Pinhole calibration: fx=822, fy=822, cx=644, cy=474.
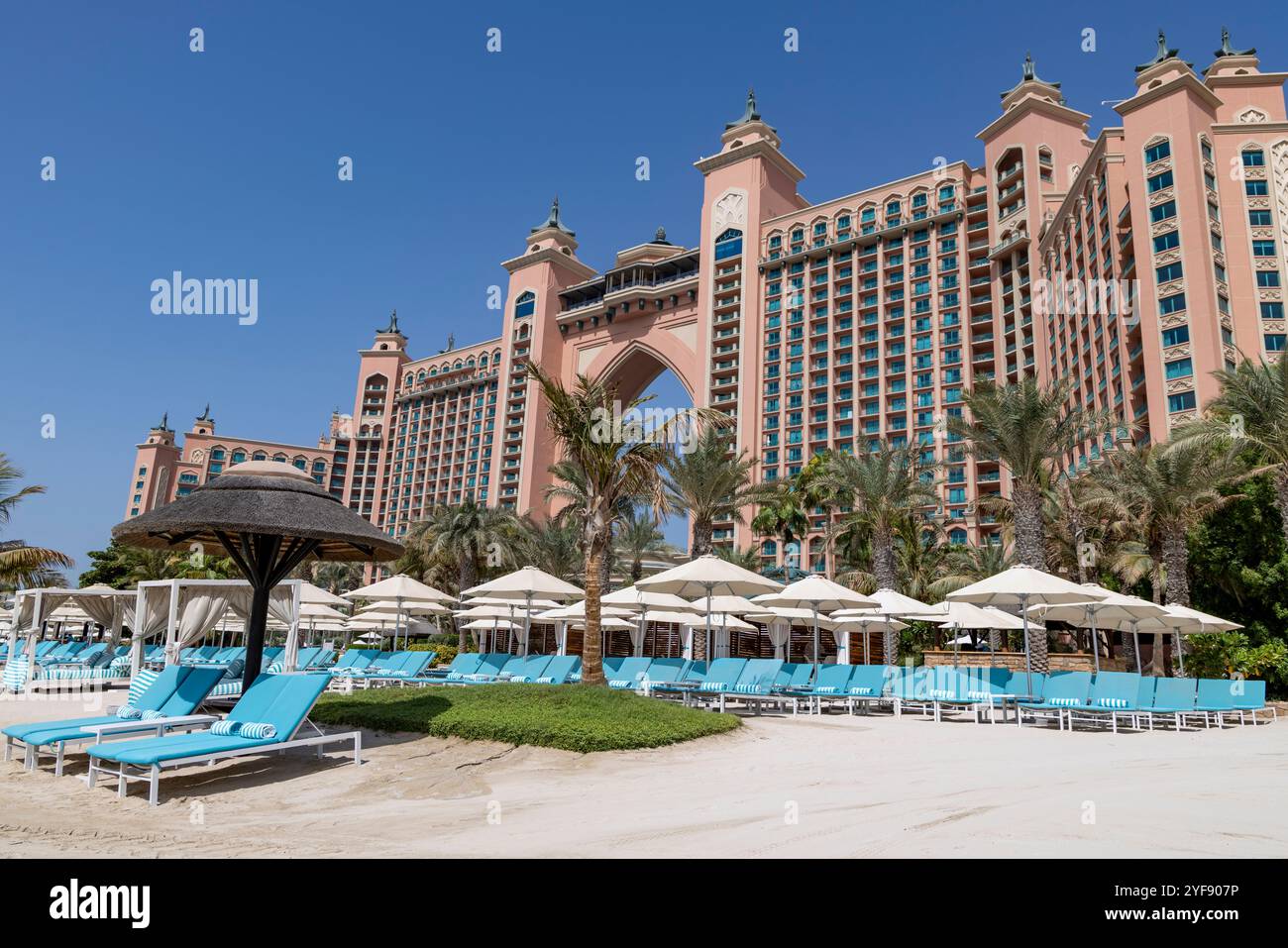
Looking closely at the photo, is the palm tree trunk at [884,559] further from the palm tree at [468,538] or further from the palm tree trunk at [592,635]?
the palm tree at [468,538]

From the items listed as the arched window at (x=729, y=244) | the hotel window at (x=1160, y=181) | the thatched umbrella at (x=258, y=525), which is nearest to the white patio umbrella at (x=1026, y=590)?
the thatched umbrella at (x=258, y=525)

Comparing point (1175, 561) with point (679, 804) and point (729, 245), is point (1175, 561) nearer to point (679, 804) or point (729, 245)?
point (679, 804)

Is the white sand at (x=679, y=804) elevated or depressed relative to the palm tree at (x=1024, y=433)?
depressed

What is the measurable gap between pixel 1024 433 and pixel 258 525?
778 inches

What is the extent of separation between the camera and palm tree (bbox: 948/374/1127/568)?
22.0 metres

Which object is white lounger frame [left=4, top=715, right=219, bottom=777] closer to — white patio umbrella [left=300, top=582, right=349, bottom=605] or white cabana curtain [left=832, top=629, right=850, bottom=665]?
white patio umbrella [left=300, top=582, right=349, bottom=605]

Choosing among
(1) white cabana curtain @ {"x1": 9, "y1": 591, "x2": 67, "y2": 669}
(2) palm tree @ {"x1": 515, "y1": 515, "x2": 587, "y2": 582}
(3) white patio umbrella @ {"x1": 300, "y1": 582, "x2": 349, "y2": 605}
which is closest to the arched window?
Result: (2) palm tree @ {"x1": 515, "y1": 515, "x2": 587, "y2": 582}

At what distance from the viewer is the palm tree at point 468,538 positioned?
3503 cm

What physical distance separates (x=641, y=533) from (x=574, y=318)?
50.0 metres

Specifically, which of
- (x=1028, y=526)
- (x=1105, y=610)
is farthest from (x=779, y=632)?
(x=1105, y=610)

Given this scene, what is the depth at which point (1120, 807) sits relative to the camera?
18.9 ft

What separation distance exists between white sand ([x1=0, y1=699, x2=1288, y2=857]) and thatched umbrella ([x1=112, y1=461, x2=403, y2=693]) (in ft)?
7.28

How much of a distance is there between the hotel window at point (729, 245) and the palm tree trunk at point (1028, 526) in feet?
Answer: 176
